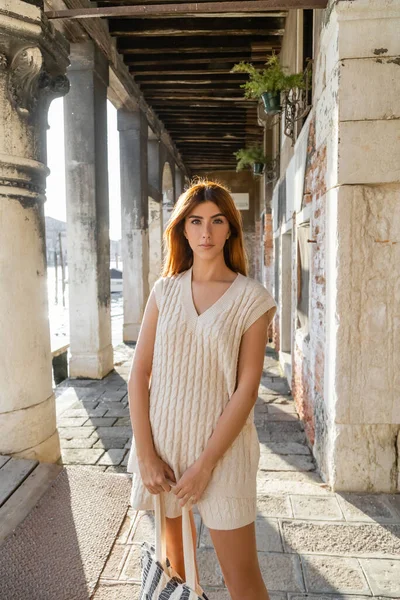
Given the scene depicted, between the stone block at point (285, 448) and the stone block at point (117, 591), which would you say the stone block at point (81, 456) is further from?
the stone block at point (117, 591)

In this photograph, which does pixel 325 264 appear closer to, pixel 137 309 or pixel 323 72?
pixel 323 72

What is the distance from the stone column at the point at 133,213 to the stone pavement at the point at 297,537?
4584 millimetres

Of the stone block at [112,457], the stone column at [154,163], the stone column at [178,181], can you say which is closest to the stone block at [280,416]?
the stone block at [112,457]

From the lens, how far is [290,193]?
218 inches

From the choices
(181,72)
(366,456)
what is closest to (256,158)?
(181,72)

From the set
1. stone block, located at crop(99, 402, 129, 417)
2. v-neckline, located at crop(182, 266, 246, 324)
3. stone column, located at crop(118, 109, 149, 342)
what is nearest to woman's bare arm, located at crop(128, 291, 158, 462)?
v-neckline, located at crop(182, 266, 246, 324)

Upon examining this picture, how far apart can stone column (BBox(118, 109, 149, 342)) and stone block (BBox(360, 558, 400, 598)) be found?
21.4ft

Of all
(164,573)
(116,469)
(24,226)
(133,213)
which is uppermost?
(133,213)

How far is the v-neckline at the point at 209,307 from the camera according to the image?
155cm

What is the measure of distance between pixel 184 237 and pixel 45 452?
2192 millimetres

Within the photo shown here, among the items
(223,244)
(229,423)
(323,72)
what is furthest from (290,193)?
Answer: (229,423)

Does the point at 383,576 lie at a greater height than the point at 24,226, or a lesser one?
lesser

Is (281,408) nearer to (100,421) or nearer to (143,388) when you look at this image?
(100,421)

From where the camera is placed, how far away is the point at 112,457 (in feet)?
12.3
